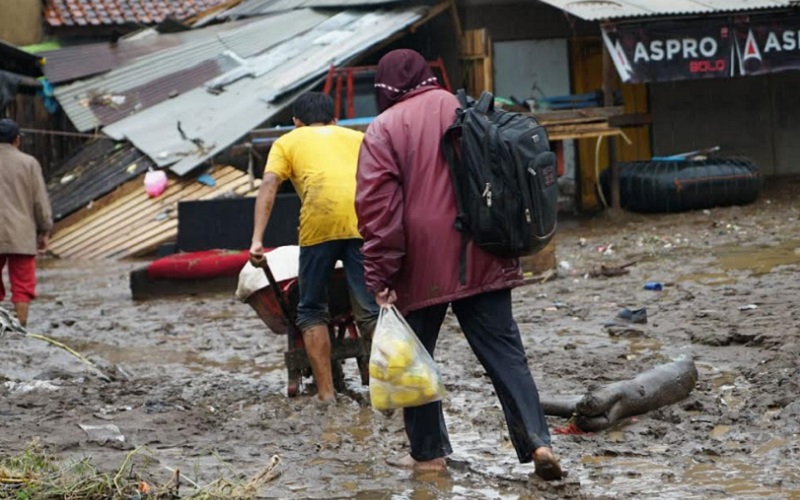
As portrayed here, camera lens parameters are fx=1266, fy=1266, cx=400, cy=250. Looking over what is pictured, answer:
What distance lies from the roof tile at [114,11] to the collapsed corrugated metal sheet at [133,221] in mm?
8077

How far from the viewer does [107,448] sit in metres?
5.79

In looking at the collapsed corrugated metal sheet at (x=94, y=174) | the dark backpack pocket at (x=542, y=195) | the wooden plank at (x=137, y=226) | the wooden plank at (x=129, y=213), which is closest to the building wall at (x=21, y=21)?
the collapsed corrugated metal sheet at (x=94, y=174)

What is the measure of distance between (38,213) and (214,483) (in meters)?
6.26

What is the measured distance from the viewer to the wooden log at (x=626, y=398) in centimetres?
614

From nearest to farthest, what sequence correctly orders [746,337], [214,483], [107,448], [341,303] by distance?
[214,483] < [107,448] < [341,303] < [746,337]

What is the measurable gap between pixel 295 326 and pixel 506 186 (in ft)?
8.60

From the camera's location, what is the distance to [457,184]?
5.23 m

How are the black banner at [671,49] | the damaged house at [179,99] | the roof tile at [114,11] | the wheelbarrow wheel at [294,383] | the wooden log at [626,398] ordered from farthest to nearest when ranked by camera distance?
the roof tile at [114,11]
the damaged house at [179,99]
the black banner at [671,49]
the wheelbarrow wheel at [294,383]
the wooden log at [626,398]

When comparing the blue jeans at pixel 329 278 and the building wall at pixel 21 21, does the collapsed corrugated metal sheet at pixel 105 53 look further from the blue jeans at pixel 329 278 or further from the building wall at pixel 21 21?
the blue jeans at pixel 329 278

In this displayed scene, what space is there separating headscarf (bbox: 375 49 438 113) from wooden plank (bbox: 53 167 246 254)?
41.0ft

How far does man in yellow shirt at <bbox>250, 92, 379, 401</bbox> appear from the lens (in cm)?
690

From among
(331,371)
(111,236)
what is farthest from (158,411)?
(111,236)

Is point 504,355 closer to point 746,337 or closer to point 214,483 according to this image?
point 214,483

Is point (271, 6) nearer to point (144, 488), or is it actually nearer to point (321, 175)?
point (321, 175)
